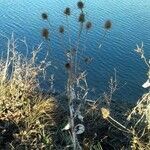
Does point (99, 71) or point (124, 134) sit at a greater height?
point (124, 134)

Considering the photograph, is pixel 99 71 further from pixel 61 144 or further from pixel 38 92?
pixel 61 144

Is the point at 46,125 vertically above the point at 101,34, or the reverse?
the point at 46,125

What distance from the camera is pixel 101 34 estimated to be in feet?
55.2

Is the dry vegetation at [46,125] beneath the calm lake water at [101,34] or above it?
above

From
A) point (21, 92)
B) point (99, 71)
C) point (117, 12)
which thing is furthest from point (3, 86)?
point (117, 12)

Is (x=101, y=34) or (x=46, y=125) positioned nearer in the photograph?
(x=46, y=125)

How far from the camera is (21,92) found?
6.69 meters

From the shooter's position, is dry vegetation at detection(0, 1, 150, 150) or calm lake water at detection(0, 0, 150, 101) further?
calm lake water at detection(0, 0, 150, 101)

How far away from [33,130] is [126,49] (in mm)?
10238

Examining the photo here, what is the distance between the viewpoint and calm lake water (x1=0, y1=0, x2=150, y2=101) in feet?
44.3

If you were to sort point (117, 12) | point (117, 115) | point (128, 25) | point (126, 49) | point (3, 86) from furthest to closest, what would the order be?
point (117, 12) < point (128, 25) < point (126, 49) < point (117, 115) < point (3, 86)

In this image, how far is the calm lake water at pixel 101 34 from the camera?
1349cm

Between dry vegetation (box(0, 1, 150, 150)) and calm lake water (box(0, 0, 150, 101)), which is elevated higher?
dry vegetation (box(0, 1, 150, 150))

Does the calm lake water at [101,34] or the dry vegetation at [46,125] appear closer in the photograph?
the dry vegetation at [46,125]
